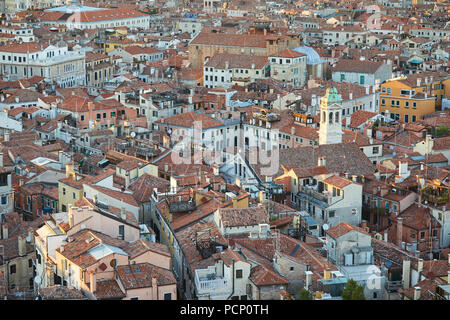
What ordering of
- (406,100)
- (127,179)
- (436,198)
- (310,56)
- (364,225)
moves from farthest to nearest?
(310,56) → (406,100) → (127,179) → (436,198) → (364,225)

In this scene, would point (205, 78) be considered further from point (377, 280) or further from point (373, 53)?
point (377, 280)

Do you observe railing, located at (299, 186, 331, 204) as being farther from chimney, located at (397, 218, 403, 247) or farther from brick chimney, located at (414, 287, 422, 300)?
brick chimney, located at (414, 287, 422, 300)

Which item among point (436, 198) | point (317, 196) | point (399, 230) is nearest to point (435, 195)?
point (436, 198)

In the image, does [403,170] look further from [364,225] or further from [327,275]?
[327,275]

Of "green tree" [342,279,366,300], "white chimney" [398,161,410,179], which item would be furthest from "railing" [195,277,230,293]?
"white chimney" [398,161,410,179]

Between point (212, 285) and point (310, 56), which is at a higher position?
point (212, 285)

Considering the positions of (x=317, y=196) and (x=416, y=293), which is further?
(x=317, y=196)

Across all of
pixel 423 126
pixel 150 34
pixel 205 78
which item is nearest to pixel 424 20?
pixel 150 34
